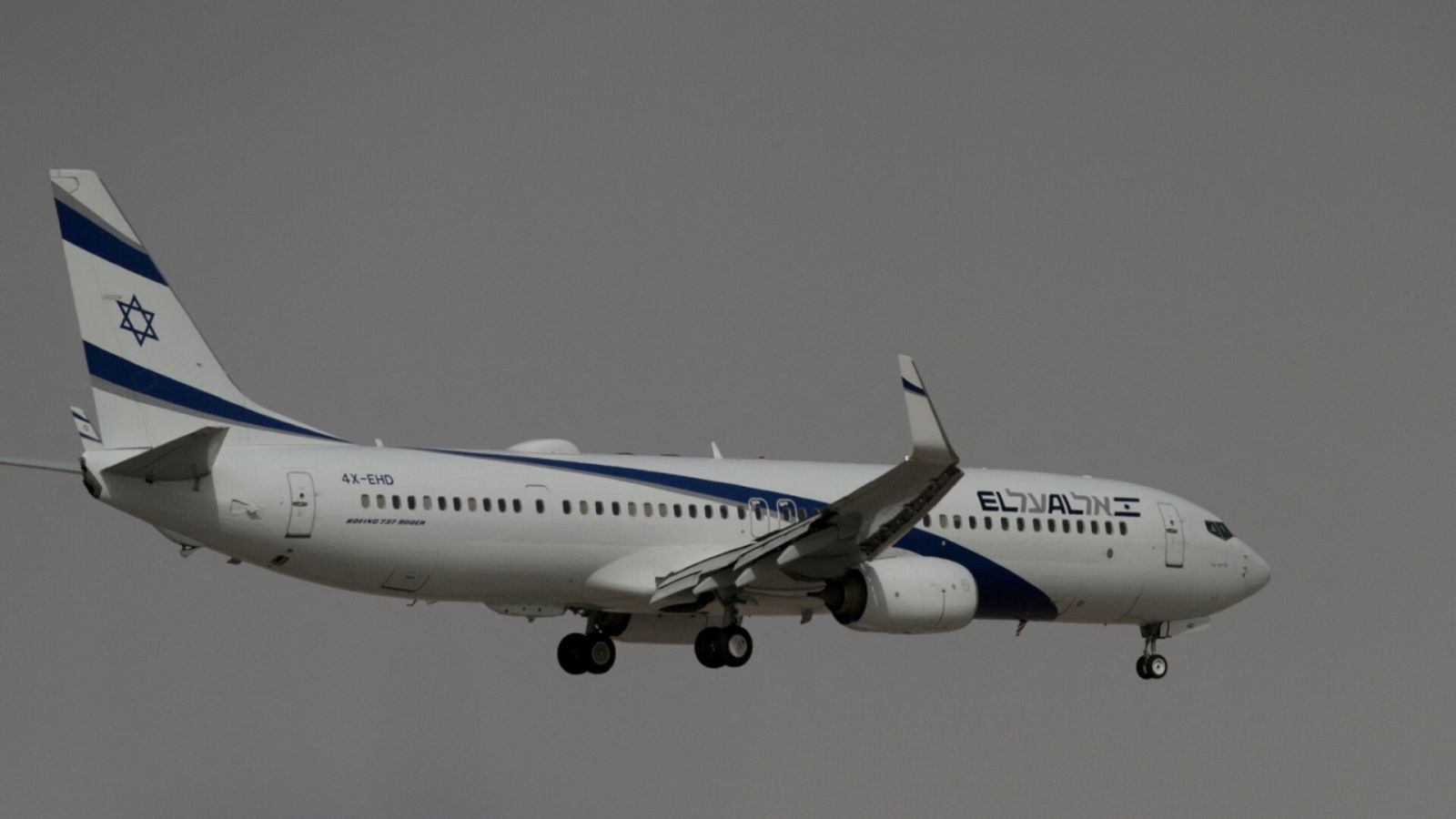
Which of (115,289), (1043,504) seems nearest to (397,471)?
(115,289)

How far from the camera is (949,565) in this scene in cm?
3941

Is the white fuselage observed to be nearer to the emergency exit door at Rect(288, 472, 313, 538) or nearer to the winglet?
the emergency exit door at Rect(288, 472, 313, 538)

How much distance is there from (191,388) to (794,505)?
10.4 metres

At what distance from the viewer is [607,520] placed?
1495 inches

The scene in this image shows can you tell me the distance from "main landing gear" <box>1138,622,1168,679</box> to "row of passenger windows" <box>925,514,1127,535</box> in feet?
7.99

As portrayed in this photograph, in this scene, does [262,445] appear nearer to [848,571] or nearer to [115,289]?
[115,289]

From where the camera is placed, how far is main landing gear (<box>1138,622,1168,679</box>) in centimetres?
4491

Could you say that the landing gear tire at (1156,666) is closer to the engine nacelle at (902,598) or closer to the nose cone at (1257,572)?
the nose cone at (1257,572)

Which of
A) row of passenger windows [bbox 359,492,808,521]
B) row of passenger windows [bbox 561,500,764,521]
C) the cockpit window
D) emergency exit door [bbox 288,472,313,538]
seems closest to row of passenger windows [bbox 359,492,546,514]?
row of passenger windows [bbox 359,492,808,521]

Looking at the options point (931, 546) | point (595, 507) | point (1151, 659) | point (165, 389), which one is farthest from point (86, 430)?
point (1151, 659)

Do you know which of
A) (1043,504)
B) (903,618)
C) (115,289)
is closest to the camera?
(115,289)

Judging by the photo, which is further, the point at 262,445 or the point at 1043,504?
the point at 1043,504

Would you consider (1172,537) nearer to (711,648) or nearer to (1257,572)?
(1257,572)

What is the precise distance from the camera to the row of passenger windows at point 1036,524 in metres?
41.6
